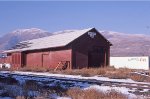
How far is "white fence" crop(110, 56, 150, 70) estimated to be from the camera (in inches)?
1805

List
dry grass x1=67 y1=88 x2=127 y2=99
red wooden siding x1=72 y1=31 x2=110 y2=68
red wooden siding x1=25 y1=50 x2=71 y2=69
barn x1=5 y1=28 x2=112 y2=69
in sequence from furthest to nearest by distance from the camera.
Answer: red wooden siding x1=25 y1=50 x2=71 y2=69 < red wooden siding x1=72 y1=31 x2=110 y2=68 < barn x1=5 y1=28 x2=112 y2=69 < dry grass x1=67 y1=88 x2=127 y2=99

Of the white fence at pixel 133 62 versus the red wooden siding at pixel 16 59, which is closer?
the red wooden siding at pixel 16 59

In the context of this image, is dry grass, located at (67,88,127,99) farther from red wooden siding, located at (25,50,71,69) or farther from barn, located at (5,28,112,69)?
red wooden siding, located at (25,50,71,69)

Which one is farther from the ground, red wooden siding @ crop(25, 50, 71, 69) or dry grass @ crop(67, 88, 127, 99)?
red wooden siding @ crop(25, 50, 71, 69)

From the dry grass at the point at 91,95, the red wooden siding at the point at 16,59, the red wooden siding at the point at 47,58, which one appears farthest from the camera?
the red wooden siding at the point at 16,59

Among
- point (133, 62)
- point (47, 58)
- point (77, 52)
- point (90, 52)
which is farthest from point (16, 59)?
point (133, 62)

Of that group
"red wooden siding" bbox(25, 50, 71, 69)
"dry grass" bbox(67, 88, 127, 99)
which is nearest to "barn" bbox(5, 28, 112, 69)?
"red wooden siding" bbox(25, 50, 71, 69)

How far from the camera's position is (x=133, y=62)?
48.3 meters

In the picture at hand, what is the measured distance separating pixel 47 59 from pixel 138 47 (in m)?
161

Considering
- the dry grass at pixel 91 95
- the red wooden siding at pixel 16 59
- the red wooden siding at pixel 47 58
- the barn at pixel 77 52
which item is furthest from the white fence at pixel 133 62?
the dry grass at pixel 91 95

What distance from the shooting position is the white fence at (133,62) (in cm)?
4586

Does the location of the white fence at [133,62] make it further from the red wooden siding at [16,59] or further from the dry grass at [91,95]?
the dry grass at [91,95]

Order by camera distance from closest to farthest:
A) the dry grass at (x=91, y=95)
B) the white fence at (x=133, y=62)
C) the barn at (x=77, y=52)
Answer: the dry grass at (x=91, y=95) < the barn at (x=77, y=52) < the white fence at (x=133, y=62)

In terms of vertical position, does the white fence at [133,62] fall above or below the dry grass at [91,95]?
above
